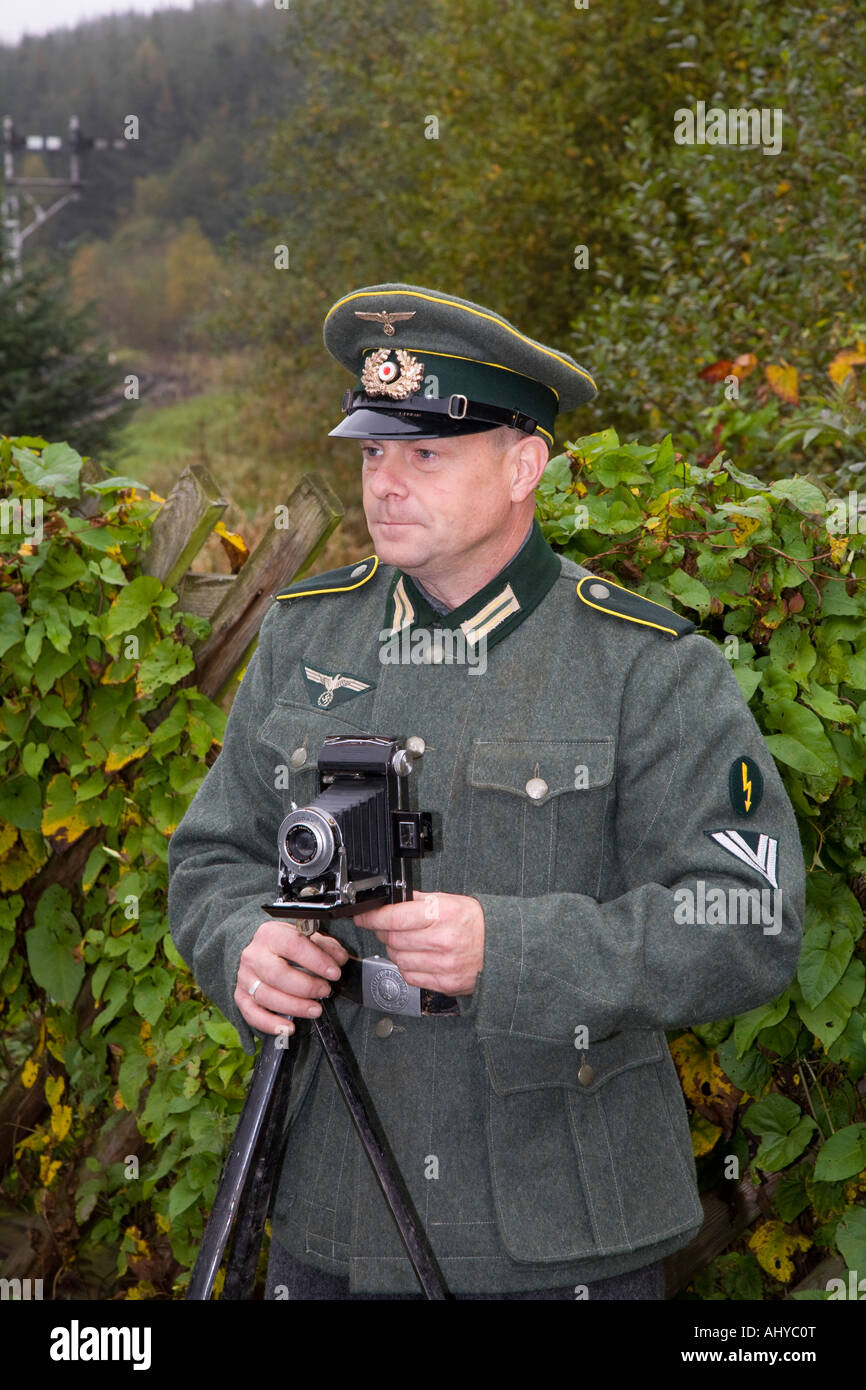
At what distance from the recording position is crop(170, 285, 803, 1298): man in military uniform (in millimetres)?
1754

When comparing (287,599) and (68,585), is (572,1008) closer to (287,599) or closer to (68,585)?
(287,599)

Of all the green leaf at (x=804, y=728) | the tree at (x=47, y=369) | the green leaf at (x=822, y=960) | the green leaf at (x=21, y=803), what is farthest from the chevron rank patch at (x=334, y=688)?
the tree at (x=47, y=369)

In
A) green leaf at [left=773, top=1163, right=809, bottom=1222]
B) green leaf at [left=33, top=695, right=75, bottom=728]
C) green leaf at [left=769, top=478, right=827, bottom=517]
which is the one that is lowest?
green leaf at [left=773, top=1163, right=809, bottom=1222]

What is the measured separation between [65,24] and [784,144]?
42608 millimetres

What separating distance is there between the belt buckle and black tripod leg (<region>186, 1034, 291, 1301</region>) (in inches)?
7.4

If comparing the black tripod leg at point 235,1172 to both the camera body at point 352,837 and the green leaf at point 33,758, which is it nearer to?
the camera body at point 352,837

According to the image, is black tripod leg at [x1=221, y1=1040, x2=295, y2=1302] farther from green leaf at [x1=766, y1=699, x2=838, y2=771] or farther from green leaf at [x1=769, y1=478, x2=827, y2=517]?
green leaf at [x1=769, y1=478, x2=827, y2=517]

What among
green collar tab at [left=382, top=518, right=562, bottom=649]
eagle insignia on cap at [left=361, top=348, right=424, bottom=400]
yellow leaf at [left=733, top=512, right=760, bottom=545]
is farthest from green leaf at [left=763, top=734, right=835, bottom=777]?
eagle insignia on cap at [left=361, top=348, right=424, bottom=400]

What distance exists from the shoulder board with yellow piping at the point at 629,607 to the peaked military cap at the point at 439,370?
252 mm

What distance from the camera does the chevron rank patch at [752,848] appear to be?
177cm

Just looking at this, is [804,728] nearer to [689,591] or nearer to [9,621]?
[689,591]

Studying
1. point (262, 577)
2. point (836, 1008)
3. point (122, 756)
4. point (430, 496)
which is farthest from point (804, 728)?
point (122, 756)

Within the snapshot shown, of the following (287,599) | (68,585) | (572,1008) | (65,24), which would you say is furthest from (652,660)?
(65,24)

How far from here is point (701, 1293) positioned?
2.97m
